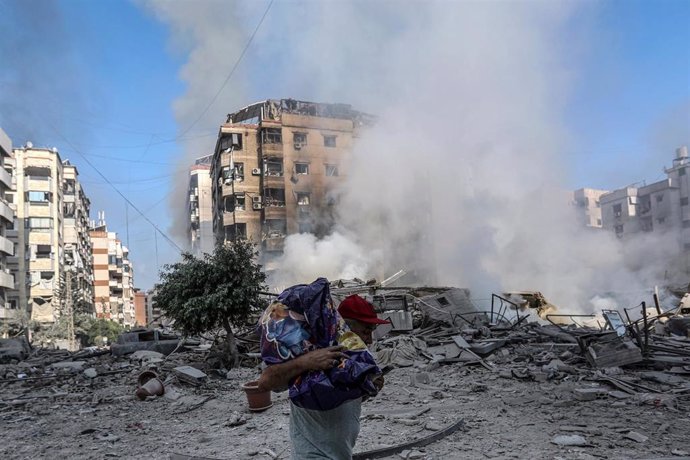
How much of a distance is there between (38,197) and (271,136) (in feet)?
80.8

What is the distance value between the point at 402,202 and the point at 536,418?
3929cm

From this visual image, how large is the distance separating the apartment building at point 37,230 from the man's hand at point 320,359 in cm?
5266

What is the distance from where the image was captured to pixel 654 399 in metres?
7.08

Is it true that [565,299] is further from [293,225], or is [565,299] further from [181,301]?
[181,301]

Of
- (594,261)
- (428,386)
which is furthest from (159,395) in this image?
(594,261)

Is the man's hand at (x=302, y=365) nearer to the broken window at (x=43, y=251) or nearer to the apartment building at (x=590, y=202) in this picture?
the broken window at (x=43, y=251)

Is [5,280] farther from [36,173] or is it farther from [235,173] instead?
[235,173]

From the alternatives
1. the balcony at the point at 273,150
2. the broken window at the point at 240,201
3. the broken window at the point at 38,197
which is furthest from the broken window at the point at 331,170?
the broken window at the point at 38,197

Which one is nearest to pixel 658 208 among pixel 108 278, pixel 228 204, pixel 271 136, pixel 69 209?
pixel 271 136

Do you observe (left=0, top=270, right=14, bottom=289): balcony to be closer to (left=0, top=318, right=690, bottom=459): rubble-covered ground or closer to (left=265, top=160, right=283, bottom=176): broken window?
(left=265, top=160, right=283, bottom=176): broken window

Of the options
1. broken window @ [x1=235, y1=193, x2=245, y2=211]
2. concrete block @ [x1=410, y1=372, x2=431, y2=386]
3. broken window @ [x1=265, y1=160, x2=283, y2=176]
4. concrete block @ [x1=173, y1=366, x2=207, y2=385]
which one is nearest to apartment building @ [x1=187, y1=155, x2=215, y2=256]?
broken window @ [x1=235, y1=193, x2=245, y2=211]

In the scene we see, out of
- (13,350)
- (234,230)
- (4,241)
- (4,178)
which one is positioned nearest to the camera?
(13,350)

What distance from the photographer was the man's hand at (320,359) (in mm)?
2279

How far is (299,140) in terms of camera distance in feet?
158
